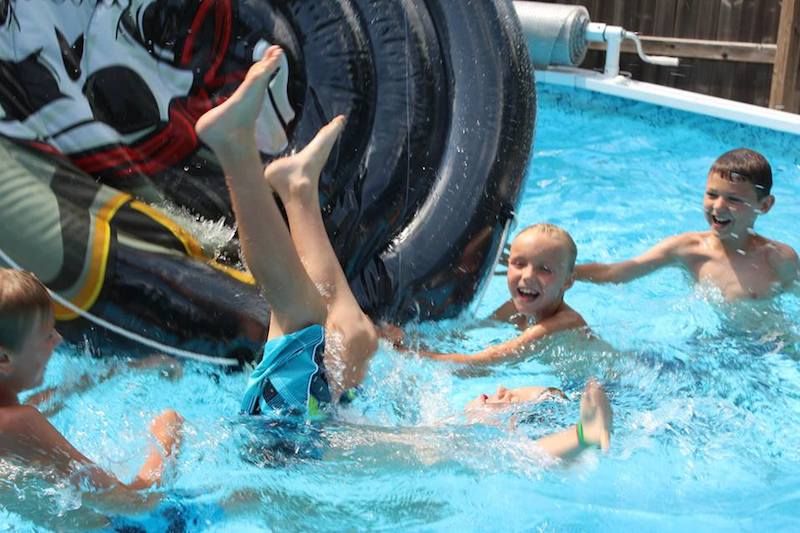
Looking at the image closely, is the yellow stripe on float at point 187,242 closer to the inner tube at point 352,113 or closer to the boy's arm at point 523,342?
the inner tube at point 352,113

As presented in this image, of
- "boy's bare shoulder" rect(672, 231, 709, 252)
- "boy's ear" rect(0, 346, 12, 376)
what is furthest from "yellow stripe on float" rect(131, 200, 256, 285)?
"boy's bare shoulder" rect(672, 231, 709, 252)

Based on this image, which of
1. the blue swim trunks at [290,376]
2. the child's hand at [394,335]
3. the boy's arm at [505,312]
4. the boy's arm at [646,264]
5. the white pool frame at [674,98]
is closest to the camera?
the blue swim trunks at [290,376]

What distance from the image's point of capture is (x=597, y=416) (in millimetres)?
2209

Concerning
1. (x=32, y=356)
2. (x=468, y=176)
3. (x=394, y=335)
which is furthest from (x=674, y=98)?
(x=32, y=356)

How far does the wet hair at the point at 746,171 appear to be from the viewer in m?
3.40

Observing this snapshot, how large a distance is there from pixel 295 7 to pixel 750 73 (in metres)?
4.89

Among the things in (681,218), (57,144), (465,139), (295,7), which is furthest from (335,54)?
(681,218)

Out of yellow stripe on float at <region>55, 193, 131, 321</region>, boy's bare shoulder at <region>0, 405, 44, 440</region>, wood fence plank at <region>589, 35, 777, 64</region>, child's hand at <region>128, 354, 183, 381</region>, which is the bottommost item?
child's hand at <region>128, 354, 183, 381</region>

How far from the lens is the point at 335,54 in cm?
317

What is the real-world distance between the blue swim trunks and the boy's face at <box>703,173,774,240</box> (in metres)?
1.60

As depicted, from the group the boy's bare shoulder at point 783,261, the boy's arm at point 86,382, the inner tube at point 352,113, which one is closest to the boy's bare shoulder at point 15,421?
the boy's arm at point 86,382

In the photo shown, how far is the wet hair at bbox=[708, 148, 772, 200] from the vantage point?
340cm

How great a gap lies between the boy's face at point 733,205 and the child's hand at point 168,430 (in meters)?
1.92

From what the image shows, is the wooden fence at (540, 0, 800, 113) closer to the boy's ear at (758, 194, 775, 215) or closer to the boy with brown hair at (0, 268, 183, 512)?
the boy's ear at (758, 194, 775, 215)
